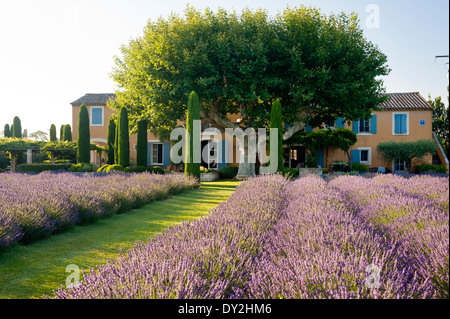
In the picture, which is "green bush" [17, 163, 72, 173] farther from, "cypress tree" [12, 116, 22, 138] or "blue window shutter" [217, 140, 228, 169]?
"cypress tree" [12, 116, 22, 138]

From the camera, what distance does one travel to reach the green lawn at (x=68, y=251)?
113 inches

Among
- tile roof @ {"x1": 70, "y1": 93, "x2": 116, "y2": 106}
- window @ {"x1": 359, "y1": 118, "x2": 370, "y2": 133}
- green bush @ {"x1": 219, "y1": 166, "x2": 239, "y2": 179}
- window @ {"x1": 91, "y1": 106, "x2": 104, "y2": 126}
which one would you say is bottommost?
green bush @ {"x1": 219, "y1": 166, "x2": 239, "y2": 179}

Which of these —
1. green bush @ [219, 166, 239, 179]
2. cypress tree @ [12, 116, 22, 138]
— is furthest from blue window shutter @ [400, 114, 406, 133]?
cypress tree @ [12, 116, 22, 138]

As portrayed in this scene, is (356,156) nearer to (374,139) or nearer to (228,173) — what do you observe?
(374,139)

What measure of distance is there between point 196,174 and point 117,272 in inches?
429

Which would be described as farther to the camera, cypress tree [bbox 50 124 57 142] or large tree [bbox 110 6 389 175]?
cypress tree [bbox 50 124 57 142]

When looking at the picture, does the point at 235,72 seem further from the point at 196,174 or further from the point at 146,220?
the point at 146,220

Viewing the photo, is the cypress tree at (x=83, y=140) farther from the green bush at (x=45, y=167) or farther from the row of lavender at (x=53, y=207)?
the row of lavender at (x=53, y=207)

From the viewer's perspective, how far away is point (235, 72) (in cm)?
1443

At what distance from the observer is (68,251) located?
3904 mm

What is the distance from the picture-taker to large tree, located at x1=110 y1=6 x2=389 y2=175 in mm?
13625

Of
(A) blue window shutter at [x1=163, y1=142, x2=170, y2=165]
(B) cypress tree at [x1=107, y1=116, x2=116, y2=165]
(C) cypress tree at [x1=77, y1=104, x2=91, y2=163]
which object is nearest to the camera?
(C) cypress tree at [x1=77, y1=104, x2=91, y2=163]

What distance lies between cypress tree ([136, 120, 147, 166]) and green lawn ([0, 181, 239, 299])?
1006 centimetres

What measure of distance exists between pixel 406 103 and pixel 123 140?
19452mm
